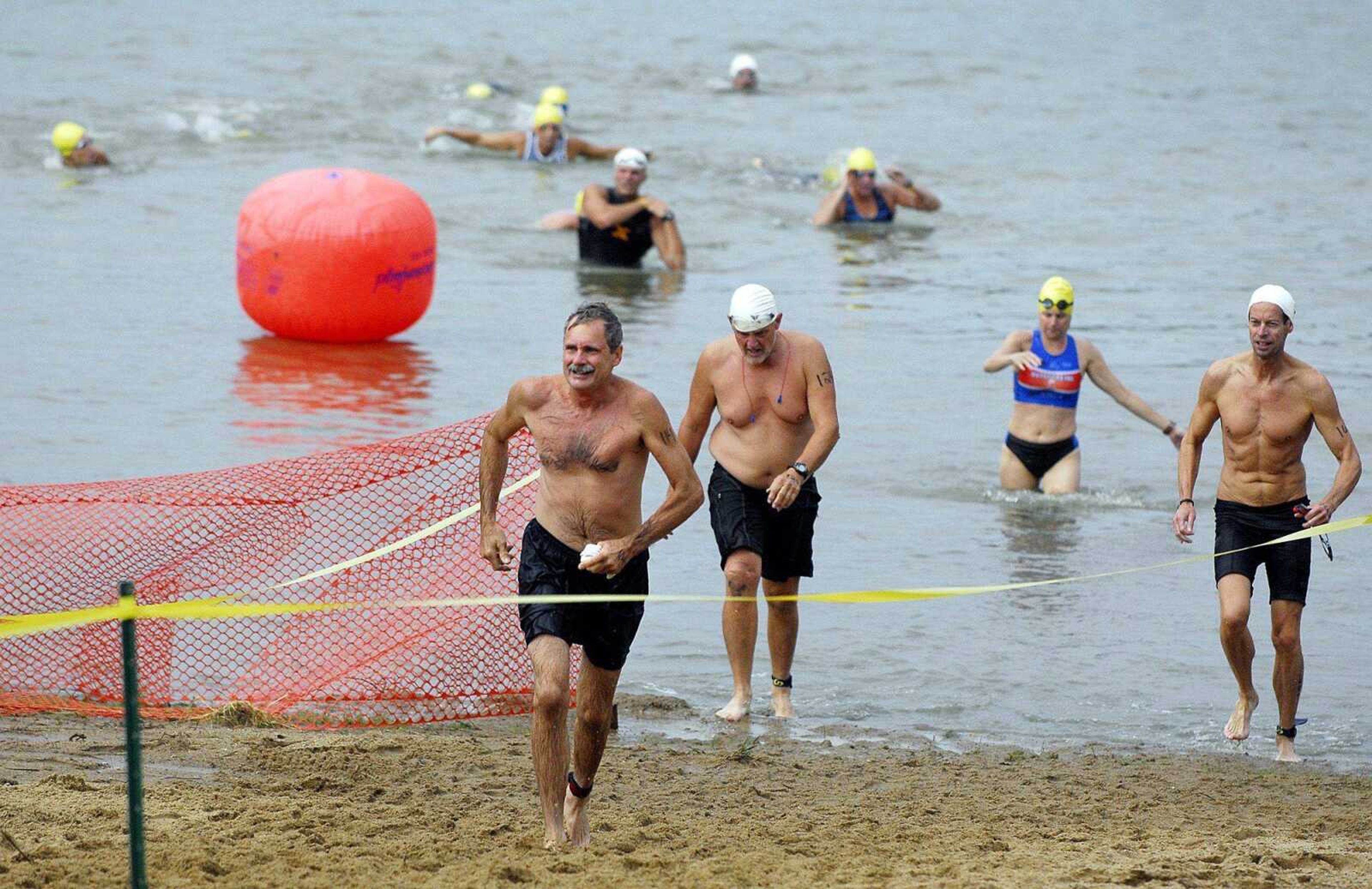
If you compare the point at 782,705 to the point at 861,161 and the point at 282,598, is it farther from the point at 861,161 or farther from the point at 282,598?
the point at 861,161

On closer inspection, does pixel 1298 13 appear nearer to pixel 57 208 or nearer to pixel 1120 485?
pixel 57 208

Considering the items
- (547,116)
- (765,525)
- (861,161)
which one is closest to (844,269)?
(861,161)

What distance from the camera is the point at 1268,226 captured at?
2672cm

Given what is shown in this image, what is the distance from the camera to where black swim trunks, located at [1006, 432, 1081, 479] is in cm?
1200

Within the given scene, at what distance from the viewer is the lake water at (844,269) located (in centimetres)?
926

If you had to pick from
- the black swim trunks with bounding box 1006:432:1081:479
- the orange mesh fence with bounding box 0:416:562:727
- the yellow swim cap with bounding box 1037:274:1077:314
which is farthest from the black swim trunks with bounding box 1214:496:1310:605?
the black swim trunks with bounding box 1006:432:1081:479

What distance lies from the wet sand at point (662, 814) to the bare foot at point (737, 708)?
22cm

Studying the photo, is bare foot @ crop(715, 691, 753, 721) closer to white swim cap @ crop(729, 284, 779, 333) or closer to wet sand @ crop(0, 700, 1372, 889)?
wet sand @ crop(0, 700, 1372, 889)

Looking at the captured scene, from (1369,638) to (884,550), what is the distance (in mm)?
2711

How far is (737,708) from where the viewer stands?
7961 millimetres

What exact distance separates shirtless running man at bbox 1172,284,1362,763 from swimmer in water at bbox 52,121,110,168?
76.7 feet

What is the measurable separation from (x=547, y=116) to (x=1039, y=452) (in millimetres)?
17807

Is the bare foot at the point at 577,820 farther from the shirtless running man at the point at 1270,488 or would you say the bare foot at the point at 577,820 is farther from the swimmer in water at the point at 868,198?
the swimmer in water at the point at 868,198

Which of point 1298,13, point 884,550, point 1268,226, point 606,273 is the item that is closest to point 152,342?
point 606,273
